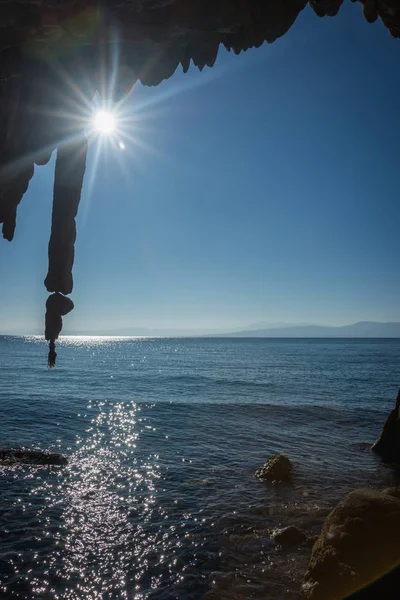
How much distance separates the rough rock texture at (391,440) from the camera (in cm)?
1559

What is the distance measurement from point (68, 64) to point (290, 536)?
12877mm

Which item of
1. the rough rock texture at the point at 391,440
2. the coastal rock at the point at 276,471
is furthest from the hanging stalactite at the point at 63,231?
the rough rock texture at the point at 391,440

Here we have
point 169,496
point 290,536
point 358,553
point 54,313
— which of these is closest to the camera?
point 358,553

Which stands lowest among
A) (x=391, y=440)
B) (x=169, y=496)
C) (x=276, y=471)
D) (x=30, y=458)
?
(x=169, y=496)

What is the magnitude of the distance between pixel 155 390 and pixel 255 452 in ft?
74.4

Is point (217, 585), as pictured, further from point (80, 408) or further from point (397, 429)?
point (80, 408)

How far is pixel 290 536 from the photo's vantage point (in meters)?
8.95

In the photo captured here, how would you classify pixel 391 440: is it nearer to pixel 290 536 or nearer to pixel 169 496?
pixel 290 536

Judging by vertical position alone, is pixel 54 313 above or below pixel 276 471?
above

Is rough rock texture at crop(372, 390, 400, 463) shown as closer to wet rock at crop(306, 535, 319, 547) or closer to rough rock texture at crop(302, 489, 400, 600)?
wet rock at crop(306, 535, 319, 547)

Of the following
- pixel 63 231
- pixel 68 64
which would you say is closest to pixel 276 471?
pixel 63 231

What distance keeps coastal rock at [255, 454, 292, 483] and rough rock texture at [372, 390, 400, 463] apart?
5767 millimetres

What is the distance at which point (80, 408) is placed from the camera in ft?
89.1

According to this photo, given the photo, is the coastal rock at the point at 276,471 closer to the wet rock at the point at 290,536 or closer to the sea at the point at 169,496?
the sea at the point at 169,496
